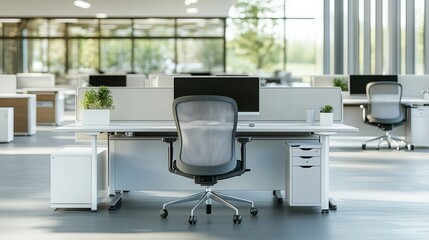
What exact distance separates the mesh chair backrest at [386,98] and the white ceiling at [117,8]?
7.37 meters

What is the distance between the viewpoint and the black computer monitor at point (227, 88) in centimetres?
724

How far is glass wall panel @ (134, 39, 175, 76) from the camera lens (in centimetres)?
2545

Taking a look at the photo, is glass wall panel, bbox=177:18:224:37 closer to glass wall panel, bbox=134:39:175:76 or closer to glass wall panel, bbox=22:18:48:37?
glass wall panel, bbox=134:39:175:76

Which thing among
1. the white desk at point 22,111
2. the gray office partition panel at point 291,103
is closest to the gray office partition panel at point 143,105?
the gray office partition panel at point 291,103

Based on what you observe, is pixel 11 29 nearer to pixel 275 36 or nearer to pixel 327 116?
pixel 275 36

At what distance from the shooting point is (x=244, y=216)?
266 inches

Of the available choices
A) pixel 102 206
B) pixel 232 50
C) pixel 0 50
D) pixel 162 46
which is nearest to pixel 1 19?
pixel 0 50

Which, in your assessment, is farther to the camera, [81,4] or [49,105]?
[81,4]

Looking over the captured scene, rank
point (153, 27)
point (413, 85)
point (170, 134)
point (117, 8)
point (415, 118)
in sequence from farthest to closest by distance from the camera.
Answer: point (153, 27)
point (117, 8)
point (413, 85)
point (415, 118)
point (170, 134)

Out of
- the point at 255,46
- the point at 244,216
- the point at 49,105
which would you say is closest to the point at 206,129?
the point at 244,216

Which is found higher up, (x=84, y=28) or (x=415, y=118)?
(x=84, y=28)

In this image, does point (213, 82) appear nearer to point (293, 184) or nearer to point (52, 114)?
point (293, 184)

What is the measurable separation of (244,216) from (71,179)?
1.39 metres

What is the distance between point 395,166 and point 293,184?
12.3ft
